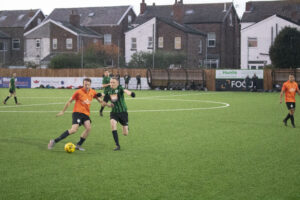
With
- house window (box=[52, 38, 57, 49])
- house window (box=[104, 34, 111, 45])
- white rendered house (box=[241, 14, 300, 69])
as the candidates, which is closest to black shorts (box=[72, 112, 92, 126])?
white rendered house (box=[241, 14, 300, 69])

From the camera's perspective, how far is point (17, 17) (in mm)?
77750

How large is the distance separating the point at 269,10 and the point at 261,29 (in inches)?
344

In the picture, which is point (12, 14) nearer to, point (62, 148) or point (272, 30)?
point (272, 30)

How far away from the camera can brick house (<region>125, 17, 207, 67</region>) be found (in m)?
63.2

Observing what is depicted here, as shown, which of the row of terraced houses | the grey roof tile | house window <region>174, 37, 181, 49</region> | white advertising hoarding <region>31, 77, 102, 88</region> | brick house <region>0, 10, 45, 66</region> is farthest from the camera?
the grey roof tile

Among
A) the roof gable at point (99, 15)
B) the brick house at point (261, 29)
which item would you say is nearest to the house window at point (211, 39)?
the brick house at point (261, 29)

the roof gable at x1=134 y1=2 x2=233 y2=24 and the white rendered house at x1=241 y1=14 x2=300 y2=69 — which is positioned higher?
the roof gable at x1=134 y1=2 x2=233 y2=24

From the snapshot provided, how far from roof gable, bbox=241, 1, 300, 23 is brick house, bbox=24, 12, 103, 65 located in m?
21.8

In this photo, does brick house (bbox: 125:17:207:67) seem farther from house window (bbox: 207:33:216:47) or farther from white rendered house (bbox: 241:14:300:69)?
white rendered house (bbox: 241:14:300:69)

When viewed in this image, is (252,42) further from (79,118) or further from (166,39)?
(79,118)

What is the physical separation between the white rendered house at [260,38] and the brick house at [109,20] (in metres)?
17.8

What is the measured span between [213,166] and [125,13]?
212 feet

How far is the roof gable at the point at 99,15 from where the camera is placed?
71.6m

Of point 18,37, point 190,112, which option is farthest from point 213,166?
point 18,37
